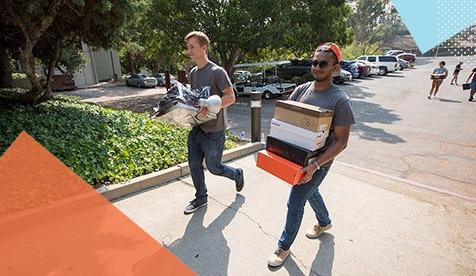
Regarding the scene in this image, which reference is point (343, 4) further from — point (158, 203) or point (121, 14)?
point (158, 203)

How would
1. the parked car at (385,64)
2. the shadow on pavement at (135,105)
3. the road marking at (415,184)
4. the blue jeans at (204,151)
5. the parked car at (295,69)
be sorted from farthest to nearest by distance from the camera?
the parked car at (385,64) < the parked car at (295,69) < the shadow on pavement at (135,105) < the road marking at (415,184) < the blue jeans at (204,151)

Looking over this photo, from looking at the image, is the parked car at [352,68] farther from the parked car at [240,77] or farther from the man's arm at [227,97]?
the man's arm at [227,97]

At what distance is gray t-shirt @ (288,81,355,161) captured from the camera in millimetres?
2189

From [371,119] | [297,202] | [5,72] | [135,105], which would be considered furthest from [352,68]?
[297,202]

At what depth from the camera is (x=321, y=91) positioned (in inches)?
91.7

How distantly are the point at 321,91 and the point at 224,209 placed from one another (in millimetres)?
1967

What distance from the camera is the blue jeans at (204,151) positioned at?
3195mm

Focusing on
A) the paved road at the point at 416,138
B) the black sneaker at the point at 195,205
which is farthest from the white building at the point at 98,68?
the black sneaker at the point at 195,205

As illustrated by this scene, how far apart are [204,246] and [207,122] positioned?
4.15ft

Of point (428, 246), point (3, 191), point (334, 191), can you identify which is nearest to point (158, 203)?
point (3, 191)

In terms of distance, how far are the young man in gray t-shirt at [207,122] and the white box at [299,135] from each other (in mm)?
759

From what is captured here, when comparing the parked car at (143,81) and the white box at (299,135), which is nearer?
the white box at (299,135)

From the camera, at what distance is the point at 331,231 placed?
317 cm

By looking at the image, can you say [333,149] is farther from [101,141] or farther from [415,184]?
[101,141]
